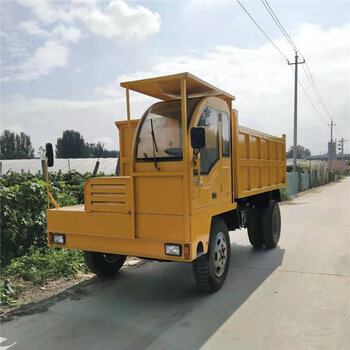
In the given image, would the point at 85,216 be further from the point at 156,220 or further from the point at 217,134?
the point at 217,134

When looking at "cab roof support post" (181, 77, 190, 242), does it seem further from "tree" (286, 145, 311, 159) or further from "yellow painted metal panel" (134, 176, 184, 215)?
"tree" (286, 145, 311, 159)

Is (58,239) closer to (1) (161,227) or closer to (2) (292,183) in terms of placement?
(1) (161,227)

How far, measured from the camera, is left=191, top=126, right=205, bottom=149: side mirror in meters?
4.01

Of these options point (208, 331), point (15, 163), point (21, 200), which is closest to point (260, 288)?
point (208, 331)

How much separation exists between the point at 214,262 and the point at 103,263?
1.84 m

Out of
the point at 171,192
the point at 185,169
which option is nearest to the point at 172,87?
the point at 185,169

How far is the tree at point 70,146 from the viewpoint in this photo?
62331mm

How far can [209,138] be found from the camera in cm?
479

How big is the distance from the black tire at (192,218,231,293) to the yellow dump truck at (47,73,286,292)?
0.5 inches

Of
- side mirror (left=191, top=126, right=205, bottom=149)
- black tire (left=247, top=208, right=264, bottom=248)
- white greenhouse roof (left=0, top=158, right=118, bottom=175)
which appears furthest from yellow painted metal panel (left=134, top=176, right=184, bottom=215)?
white greenhouse roof (left=0, top=158, right=118, bottom=175)

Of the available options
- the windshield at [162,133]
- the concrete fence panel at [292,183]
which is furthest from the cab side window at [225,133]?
the concrete fence panel at [292,183]

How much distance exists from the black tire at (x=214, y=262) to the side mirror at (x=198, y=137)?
1338 mm

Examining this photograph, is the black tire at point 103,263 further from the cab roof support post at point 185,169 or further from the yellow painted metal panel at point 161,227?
the cab roof support post at point 185,169

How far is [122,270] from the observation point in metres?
6.02
